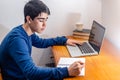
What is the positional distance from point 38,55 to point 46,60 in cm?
12

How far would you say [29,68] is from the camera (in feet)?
4.16

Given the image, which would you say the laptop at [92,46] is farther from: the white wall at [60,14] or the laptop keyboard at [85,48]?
the white wall at [60,14]

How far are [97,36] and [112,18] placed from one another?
0.39m

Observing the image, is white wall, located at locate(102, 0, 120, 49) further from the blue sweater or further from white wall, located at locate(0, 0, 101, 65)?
the blue sweater

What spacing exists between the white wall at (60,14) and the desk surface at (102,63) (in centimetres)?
53

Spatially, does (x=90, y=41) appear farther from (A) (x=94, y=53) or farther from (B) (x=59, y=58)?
(B) (x=59, y=58)

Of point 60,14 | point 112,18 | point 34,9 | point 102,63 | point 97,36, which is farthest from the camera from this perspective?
point 60,14

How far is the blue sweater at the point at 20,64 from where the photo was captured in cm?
128

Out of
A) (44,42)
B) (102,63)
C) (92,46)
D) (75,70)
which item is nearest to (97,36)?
(92,46)

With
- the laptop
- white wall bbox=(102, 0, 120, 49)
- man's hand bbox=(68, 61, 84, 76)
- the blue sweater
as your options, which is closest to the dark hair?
the blue sweater

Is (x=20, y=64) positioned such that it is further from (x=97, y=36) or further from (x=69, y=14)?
(x=69, y=14)

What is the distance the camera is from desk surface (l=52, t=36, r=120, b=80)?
4.50 ft

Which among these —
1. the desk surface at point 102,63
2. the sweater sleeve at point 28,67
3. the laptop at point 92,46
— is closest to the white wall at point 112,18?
the desk surface at point 102,63

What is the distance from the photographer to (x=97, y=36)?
190 centimetres
